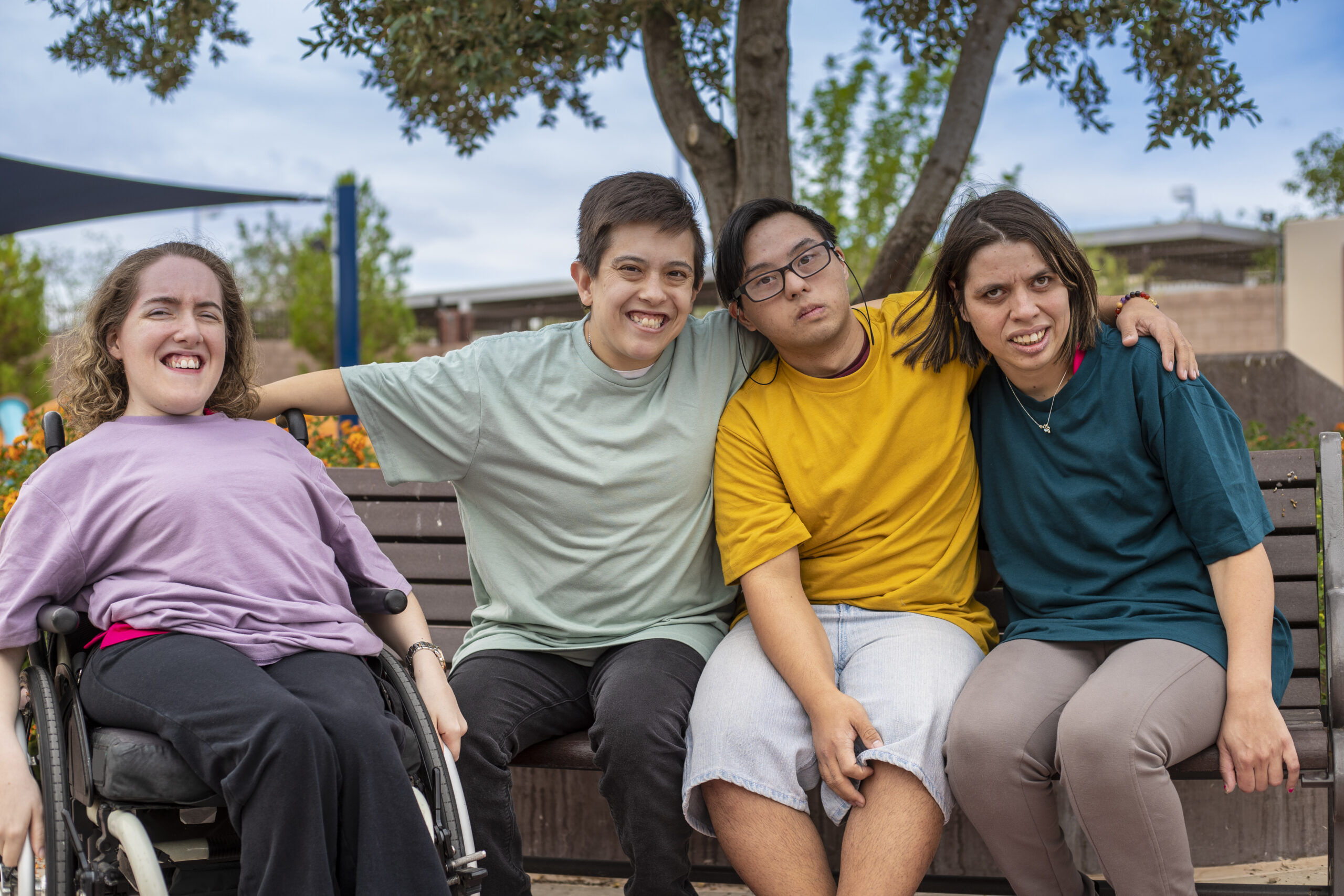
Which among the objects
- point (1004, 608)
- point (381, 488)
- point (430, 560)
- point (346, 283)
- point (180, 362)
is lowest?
point (1004, 608)

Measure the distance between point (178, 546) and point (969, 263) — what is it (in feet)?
5.92

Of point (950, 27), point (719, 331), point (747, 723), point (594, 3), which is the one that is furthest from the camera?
point (950, 27)

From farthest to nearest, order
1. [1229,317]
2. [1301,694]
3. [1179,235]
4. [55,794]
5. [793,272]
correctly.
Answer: [1179,235], [1229,317], [1301,694], [793,272], [55,794]

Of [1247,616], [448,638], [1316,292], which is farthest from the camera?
[1316,292]

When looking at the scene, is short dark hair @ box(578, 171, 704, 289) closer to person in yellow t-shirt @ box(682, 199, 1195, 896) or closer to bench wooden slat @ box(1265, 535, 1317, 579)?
person in yellow t-shirt @ box(682, 199, 1195, 896)

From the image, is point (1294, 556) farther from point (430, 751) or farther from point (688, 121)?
point (688, 121)

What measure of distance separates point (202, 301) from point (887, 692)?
5.57ft

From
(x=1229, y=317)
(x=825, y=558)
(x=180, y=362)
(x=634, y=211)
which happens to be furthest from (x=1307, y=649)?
(x=1229, y=317)

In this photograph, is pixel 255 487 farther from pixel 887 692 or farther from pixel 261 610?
pixel 887 692

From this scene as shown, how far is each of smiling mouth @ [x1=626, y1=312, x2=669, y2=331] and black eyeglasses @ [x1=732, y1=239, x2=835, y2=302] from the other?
24 centimetres

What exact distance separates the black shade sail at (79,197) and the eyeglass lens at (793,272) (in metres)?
8.55

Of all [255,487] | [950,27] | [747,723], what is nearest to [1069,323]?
[747,723]

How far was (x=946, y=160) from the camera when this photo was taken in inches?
190

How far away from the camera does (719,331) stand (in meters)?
2.86
